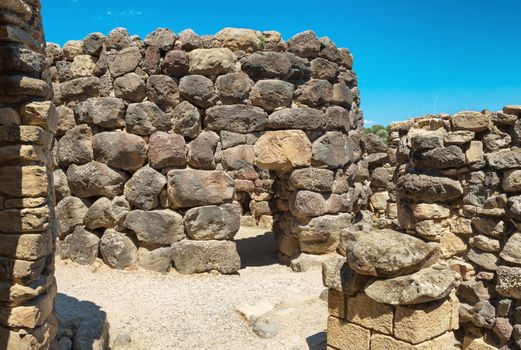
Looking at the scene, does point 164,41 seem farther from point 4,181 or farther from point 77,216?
point 4,181

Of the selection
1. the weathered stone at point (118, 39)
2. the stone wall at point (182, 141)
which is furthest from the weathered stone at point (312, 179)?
the weathered stone at point (118, 39)

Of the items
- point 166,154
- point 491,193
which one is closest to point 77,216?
point 166,154

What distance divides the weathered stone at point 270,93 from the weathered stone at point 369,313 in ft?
15.4

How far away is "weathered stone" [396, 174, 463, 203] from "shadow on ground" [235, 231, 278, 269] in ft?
15.0

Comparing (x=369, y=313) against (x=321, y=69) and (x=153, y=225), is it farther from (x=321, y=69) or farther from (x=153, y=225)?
(x=321, y=69)

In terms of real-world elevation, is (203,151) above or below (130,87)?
below

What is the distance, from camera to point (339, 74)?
9109 millimetres

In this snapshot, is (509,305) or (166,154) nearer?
(509,305)

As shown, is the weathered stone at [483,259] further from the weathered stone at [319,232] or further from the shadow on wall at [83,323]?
the shadow on wall at [83,323]

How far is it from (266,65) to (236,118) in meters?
1.13

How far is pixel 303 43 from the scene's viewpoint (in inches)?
332

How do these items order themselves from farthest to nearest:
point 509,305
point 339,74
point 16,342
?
point 339,74
point 509,305
point 16,342

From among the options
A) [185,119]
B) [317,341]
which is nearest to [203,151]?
[185,119]

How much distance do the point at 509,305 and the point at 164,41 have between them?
6470 millimetres
